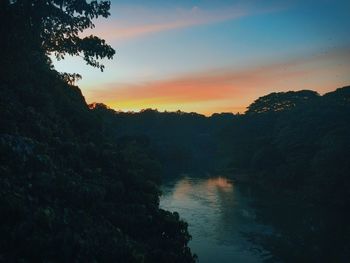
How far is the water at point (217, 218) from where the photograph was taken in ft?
107

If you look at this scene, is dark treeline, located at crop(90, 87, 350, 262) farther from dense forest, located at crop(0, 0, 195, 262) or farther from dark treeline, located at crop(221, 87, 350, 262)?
dense forest, located at crop(0, 0, 195, 262)

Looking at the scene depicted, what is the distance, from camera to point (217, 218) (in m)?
43.2

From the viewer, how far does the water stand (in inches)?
1288

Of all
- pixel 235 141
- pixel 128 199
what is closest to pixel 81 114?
pixel 128 199

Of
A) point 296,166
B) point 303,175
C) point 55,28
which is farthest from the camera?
point 296,166

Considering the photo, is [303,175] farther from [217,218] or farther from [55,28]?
[55,28]

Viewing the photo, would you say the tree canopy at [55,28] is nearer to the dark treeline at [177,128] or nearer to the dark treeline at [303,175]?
the dark treeline at [303,175]

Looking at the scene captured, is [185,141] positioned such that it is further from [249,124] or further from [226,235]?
[226,235]

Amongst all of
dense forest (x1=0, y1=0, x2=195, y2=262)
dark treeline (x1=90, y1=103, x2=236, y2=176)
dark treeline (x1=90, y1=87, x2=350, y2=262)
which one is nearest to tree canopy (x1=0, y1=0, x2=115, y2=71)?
dense forest (x1=0, y1=0, x2=195, y2=262)

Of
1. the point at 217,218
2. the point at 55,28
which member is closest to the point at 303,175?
the point at 217,218

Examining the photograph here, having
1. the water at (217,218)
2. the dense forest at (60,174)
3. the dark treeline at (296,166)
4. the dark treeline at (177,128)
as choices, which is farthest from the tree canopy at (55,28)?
the dark treeline at (177,128)

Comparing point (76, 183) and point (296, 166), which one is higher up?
point (76, 183)

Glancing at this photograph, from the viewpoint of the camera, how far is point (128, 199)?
20.4 m

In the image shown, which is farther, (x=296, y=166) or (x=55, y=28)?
(x=296, y=166)
